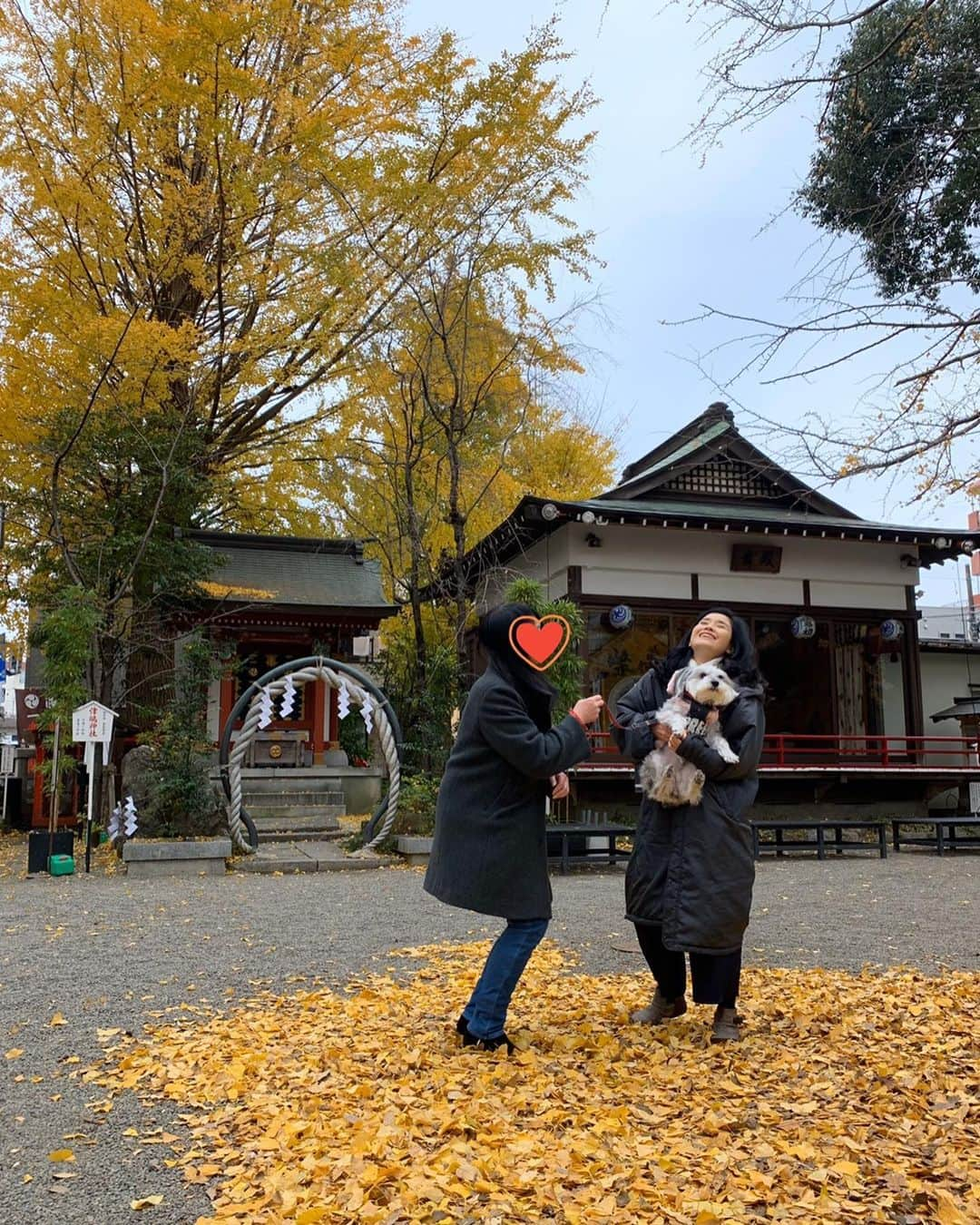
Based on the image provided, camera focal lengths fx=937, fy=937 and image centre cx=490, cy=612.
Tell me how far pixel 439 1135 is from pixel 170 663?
12.7 meters

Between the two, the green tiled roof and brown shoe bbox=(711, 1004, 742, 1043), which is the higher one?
the green tiled roof

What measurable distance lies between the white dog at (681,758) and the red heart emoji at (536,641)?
1.66ft

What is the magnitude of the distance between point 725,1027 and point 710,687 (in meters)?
1.31

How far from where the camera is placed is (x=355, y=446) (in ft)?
45.7

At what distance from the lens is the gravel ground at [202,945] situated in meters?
2.71

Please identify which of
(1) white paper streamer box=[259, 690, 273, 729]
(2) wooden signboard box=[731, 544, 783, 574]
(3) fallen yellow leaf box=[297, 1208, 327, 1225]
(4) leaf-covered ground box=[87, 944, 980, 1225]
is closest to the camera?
(3) fallen yellow leaf box=[297, 1208, 327, 1225]

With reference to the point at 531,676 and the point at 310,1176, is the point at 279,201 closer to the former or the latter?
the point at 531,676

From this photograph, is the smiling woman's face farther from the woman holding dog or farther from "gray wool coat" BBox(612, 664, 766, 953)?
"gray wool coat" BBox(612, 664, 766, 953)

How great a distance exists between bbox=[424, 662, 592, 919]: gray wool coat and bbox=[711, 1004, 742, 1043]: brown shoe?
84 centimetres

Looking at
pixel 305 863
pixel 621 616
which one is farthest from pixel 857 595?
pixel 305 863

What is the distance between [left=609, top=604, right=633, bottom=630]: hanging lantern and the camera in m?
13.7

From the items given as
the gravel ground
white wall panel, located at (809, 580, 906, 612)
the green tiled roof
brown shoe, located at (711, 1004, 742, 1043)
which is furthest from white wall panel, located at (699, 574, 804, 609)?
brown shoe, located at (711, 1004, 742, 1043)

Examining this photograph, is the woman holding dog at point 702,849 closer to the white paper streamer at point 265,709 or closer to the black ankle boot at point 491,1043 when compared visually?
the black ankle boot at point 491,1043

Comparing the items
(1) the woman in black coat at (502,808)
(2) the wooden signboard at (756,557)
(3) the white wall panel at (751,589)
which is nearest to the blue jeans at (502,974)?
A: (1) the woman in black coat at (502,808)
